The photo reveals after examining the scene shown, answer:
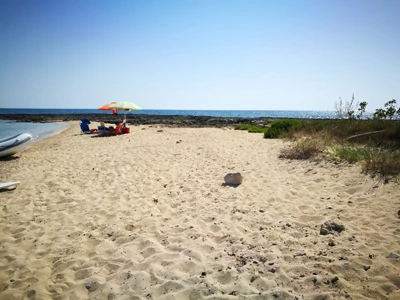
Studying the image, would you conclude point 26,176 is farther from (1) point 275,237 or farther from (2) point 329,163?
(2) point 329,163

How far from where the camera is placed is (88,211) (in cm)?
440

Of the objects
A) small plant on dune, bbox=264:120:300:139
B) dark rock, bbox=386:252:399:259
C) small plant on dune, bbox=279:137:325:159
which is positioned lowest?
dark rock, bbox=386:252:399:259

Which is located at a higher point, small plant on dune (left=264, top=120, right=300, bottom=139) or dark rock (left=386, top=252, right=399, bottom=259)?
small plant on dune (left=264, top=120, right=300, bottom=139)

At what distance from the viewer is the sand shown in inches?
96.4

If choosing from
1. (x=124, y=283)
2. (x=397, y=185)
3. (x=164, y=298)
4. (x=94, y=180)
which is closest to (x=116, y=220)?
(x=124, y=283)

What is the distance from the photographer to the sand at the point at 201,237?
2.45m

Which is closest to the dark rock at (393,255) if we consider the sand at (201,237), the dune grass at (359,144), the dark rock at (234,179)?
the sand at (201,237)

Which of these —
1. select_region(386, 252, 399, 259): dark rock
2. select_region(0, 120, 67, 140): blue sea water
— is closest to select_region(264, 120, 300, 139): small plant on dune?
select_region(386, 252, 399, 259): dark rock

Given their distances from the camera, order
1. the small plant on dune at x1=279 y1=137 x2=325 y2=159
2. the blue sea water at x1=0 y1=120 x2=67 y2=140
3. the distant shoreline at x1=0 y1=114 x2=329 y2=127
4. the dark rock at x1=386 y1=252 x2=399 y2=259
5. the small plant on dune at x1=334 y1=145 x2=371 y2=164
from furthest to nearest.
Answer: the distant shoreline at x1=0 y1=114 x2=329 y2=127
the blue sea water at x1=0 y1=120 x2=67 y2=140
the small plant on dune at x1=279 y1=137 x2=325 y2=159
the small plant on dune at x1=334 y1=145 x2=371 y2=164
the dark rock at x1=386 y1=252 x2=399 y2=259

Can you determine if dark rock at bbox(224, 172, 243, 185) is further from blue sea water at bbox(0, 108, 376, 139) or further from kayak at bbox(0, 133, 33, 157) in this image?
kayak at bbox(0, 133, 33, 157)

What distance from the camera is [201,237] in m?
3.36

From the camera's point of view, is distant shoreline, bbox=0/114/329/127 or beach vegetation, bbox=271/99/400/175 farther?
distant shoreline, bbox=0/114/329/127

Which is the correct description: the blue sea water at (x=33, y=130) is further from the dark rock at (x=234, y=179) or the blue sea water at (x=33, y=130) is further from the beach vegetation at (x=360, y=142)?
the beach vegetation at (x=360, y=142)

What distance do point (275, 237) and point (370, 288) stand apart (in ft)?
3.84
